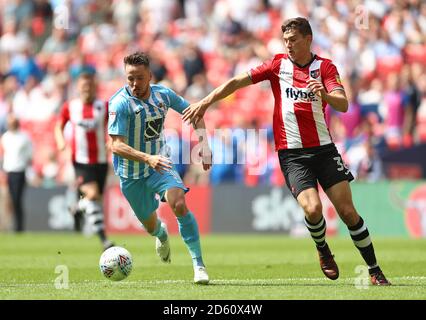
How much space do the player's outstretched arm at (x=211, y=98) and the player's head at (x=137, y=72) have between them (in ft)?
2.18

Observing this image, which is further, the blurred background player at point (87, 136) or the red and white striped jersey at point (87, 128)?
the red and white striped jersey at point (87, 128)

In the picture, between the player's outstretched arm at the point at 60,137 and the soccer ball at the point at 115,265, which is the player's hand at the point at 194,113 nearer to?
the soccer ball at the point at 115,265

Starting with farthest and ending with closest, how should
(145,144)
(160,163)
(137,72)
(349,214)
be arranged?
(145,144) < (137,72) < (349,214) < (160,163)

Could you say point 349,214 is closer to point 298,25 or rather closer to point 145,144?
point 298,25

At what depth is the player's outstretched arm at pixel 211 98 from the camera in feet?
32.2

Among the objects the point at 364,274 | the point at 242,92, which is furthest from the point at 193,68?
the point at 364,274

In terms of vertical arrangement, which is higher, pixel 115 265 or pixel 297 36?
pixel 297 36

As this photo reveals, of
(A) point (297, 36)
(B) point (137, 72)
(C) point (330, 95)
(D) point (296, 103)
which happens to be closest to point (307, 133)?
(D) point (296, 103)

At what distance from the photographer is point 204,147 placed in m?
10.4

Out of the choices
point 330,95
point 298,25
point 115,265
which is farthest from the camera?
point 115,265

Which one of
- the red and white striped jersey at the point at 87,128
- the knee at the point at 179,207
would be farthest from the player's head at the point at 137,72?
the red and white striped jersey at the point at 87,128

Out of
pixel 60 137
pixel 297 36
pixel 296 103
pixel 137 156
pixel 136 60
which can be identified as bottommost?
pixel 137 156

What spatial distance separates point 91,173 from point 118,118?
557cm

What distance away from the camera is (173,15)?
2833 centimetres
